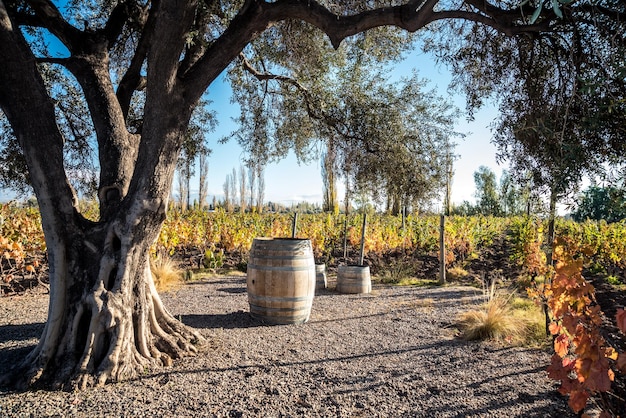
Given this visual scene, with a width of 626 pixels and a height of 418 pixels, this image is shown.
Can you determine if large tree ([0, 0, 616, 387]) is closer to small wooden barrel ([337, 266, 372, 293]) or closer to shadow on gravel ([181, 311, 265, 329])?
shadow on gravel ([181, 311, 265, 329])

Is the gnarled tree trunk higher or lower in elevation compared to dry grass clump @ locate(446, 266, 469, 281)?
higher

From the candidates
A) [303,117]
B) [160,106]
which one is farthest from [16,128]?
[303,117]

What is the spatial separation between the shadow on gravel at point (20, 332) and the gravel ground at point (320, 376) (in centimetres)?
1

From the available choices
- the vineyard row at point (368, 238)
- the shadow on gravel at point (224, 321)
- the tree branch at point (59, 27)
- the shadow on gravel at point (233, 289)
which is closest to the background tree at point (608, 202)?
the shadow on gravel at point (224, 321)

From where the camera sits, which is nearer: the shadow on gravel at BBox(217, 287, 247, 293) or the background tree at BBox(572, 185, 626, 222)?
the background tree at BBox(572, 185, 626, 222)

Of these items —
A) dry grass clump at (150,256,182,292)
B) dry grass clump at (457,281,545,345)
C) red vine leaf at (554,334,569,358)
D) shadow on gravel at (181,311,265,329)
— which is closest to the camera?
red vine leaf at (554,334,569,358)

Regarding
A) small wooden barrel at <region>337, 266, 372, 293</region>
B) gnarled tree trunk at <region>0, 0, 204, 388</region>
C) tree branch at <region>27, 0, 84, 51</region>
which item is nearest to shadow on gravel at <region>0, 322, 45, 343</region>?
gnarled tree trunk at <region>0, 0, 204, 388</region>

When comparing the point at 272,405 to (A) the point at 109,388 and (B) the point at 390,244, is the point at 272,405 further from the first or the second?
(B) the point at 390,244

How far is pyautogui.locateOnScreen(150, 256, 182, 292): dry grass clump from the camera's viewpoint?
8.26 metres

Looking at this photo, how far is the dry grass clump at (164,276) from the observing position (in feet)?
27.1

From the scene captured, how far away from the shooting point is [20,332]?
17.0ft

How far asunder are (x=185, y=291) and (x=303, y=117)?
4.21 meters

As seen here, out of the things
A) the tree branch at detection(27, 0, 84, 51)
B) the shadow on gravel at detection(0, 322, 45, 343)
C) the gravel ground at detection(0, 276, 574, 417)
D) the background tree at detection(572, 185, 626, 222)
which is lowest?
the gravel ground at detection(0, 276, 574, 417)

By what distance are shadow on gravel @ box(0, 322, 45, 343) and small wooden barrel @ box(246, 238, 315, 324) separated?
9.24 ft
